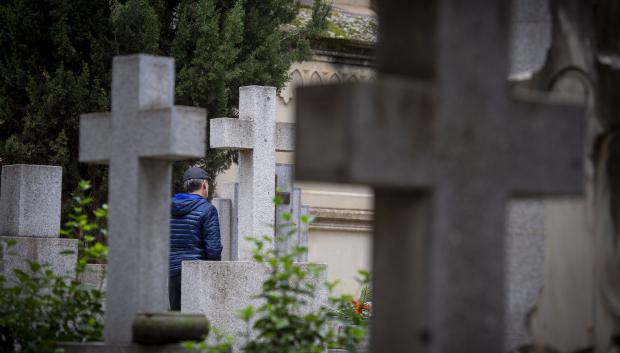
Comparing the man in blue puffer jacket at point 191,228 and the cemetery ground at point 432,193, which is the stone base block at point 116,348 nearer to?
the cemetery ground at point 432,193

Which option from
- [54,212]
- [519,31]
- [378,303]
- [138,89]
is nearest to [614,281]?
[519,31]

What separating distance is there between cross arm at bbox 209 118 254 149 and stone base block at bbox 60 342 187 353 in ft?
17.4

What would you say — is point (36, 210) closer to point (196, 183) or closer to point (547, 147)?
point (196, 183)

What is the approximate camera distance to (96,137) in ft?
24.2

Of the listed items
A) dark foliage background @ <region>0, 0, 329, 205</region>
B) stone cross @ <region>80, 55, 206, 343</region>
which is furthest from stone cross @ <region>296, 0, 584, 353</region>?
dark foliage background @ <region>0, 0, 329, 205</region>

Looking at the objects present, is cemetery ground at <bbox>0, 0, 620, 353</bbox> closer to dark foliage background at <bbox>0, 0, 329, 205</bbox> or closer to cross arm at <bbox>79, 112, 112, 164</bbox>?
cross arm at <bbox>79, 112, 112, 164</bbox>

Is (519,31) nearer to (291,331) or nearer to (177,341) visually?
(291,331)

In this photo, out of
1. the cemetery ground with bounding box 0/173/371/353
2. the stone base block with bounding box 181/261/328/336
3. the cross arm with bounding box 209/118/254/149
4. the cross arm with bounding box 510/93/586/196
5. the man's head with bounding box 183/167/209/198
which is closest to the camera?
the cross arm with bounding box 510/93/586/196

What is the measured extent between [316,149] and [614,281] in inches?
86.5

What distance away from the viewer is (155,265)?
7.13 meters

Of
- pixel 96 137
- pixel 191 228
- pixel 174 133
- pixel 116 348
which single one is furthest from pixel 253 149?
pixel 116 348

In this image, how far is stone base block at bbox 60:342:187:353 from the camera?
6738mm

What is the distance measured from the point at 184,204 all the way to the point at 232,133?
148 centimetres

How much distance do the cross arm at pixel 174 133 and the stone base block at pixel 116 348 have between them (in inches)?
38.8
